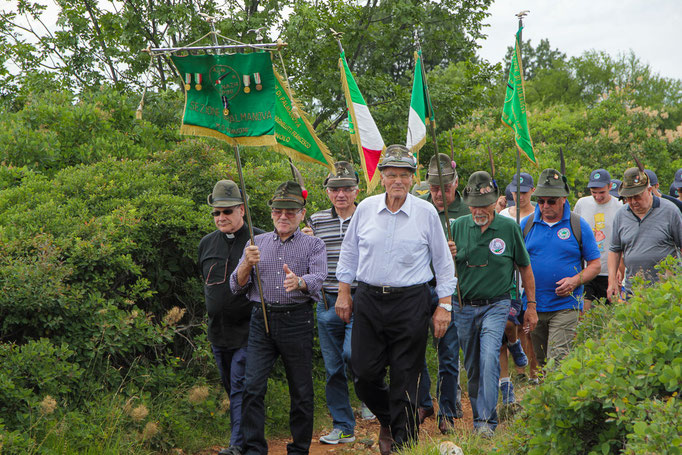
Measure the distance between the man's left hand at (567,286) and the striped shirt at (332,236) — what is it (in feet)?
6.74

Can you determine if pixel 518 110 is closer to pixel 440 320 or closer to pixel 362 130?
pixel 362 130

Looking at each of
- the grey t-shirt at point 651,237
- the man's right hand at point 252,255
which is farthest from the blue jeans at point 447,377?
the grey t-shirt at point 651,237

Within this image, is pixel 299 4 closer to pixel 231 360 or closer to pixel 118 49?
pixel 118 49

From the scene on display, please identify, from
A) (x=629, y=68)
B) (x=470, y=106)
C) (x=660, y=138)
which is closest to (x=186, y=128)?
(x=470, y=106)

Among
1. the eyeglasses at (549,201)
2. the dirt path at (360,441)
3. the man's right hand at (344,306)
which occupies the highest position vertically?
the eyeglasses at (549,201)

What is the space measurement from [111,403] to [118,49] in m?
9.43

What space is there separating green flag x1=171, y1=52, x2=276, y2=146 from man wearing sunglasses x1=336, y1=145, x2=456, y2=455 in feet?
4.31

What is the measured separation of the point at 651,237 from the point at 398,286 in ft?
10.9

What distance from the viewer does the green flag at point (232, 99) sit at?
6.32 m

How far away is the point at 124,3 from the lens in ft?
44.2

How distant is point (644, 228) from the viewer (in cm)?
740

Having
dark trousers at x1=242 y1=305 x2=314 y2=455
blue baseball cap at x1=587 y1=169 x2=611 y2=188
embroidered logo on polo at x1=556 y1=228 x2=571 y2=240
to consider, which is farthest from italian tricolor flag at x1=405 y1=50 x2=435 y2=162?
blue baseball cap at x1=587 y1=169 x2=611 y2=188

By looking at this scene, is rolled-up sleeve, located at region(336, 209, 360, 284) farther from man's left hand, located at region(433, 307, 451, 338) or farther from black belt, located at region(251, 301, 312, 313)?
man's left hand, located at region(433, 307, 451, 338)

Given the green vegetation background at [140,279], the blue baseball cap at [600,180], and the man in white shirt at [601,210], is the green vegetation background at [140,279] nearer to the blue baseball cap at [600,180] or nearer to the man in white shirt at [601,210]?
the man in white shirt at [601,210]
